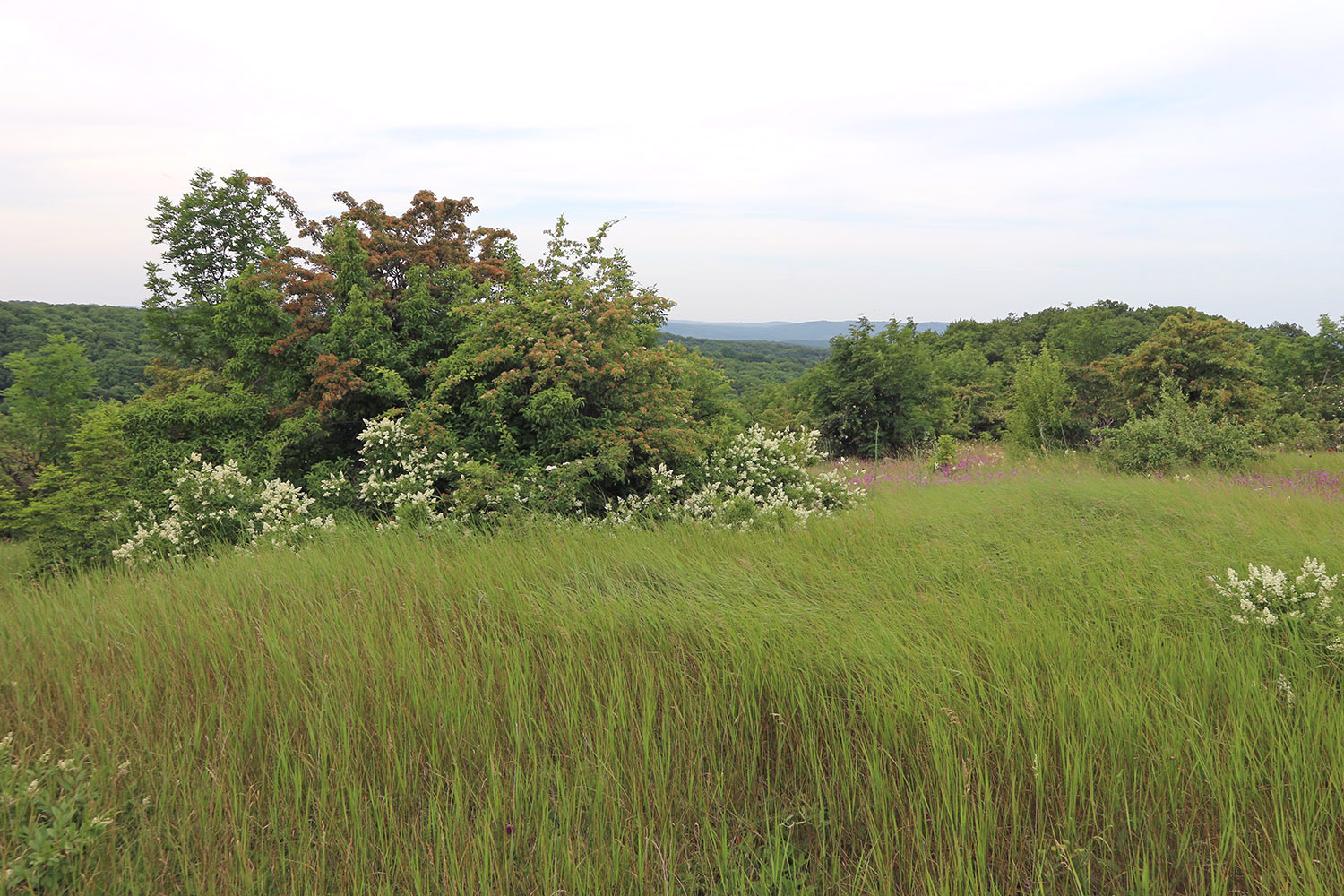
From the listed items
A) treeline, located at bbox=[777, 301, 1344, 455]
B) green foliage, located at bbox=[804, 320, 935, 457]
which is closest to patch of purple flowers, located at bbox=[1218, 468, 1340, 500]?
treeline, located at bbox=[777, 301, 1344, 455]

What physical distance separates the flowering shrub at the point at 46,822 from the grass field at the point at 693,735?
5 centimetres

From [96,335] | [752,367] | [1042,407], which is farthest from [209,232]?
[96,335]

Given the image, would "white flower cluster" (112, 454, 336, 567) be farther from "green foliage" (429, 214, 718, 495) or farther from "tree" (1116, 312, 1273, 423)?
"tree" (1116, 312, 1273, 423)

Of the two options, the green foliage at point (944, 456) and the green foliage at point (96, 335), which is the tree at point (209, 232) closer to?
the green foliage at point (944, 456)

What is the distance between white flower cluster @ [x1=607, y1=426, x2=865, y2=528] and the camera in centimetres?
627

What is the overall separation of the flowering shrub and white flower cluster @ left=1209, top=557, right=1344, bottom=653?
189 inches

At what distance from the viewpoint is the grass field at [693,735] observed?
6.22 ft

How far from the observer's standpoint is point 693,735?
2.42 m

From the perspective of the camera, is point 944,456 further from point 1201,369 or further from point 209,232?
point 209,232

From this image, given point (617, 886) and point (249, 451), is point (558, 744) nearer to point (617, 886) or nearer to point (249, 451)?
point (617, 886)

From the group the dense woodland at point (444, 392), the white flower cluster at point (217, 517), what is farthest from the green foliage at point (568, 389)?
the white flower cluster at point (217, 517)

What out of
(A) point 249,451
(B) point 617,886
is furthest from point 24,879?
(A) point 249,451

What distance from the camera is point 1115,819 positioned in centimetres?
202

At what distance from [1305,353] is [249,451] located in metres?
32.0
